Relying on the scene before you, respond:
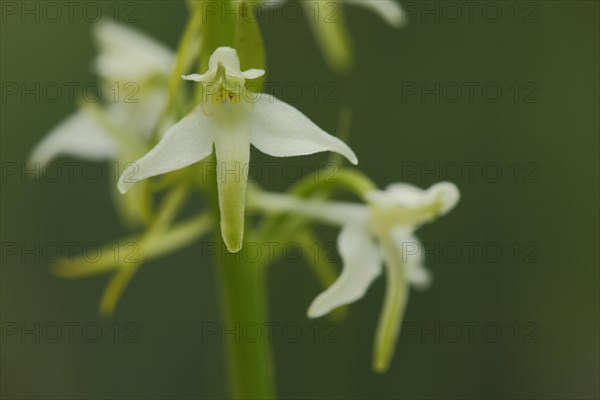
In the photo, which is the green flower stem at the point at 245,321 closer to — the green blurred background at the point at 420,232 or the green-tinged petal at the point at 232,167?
the green-tinged petal at the point at 232,167

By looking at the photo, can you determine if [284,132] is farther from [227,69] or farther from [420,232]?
[420,232]

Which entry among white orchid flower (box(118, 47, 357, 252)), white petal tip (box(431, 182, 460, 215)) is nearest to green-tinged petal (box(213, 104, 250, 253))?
white orchid flower (box(118, 47, 357, 252))

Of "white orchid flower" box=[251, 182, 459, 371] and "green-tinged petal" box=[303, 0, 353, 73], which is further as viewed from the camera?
"green-tinged petal" box=[303, 0, 353, 73]

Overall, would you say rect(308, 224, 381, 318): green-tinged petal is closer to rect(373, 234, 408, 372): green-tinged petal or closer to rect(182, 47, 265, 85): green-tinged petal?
rect(373, 234, 408, 372): green-tinged petal

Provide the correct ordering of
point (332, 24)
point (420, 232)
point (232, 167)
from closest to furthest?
point (232, 167) < point (332, 24) < point (420, 232)

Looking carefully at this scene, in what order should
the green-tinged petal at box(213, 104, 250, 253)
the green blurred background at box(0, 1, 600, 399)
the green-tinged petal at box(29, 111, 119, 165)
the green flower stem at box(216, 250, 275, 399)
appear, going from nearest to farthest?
1. the green-tinged petal at box(213, 104, 250, 253)
2. the green flower stem at box(216, 250, 275, 399)
3. the green-tinged petal at box(29, 111, 119, 165)
4. the green blurred background at box(0, 1, 600, 399)

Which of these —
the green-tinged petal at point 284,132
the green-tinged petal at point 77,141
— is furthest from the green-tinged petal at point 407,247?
the green-tinged petal at point 77,141

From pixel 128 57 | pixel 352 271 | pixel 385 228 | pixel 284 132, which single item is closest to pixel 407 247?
pixel 385 228
